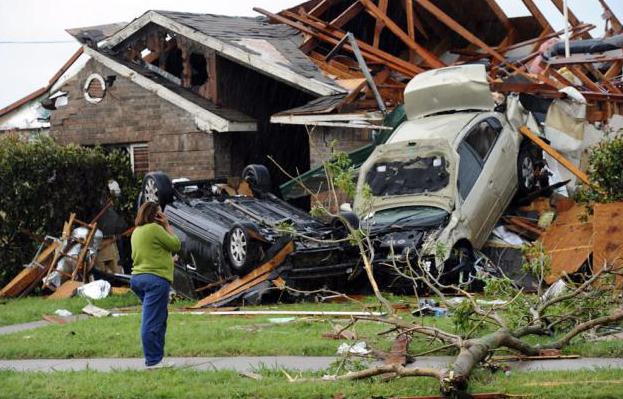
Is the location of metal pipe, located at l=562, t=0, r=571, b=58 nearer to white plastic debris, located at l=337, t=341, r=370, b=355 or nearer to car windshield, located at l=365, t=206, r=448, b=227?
car windshield, located at l=365, t=206, r=448, b=227

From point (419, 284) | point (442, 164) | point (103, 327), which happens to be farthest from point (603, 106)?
point (103, 327)

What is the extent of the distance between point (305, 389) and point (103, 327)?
503cm

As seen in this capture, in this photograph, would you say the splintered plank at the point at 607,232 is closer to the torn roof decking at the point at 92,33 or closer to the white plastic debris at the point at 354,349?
the white plastic debris at the point at 354,349

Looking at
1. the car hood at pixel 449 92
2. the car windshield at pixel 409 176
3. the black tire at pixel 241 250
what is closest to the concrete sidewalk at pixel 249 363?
the black tire at pixel 241 250

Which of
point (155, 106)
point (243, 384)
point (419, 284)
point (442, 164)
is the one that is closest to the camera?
point (243, 384)

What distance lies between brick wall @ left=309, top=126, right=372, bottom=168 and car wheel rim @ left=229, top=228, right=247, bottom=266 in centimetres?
481

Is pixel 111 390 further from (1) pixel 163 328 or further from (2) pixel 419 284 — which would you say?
(2) pixel 419 284

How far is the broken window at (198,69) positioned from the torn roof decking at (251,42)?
2.82 ft

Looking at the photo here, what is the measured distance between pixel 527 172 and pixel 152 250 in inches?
351

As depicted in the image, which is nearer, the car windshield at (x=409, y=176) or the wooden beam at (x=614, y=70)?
the car windshield at (x=409, y=176)

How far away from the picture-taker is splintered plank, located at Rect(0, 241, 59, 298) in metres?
18.1

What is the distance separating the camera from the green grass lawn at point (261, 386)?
26.2 ft

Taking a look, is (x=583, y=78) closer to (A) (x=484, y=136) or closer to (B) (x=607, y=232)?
(A) (x=484, y=136)

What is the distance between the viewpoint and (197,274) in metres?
15.6
